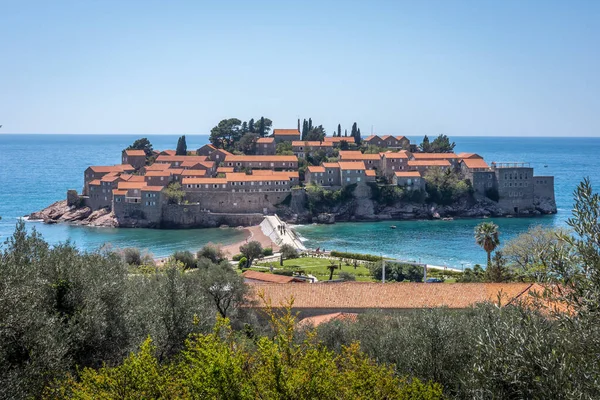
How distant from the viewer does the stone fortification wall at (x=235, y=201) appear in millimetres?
69875

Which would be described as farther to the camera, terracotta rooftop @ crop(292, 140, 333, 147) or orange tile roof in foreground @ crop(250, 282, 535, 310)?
terracotta rooftop @ crop(292, 140, 333, 147)

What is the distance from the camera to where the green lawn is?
3644cm

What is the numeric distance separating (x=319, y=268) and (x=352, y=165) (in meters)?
36.3

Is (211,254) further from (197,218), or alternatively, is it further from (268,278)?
(197,218)

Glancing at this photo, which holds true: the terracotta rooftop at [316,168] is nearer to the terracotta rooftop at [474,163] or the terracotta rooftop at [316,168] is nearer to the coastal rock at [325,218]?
the coastal rock at [325,218]

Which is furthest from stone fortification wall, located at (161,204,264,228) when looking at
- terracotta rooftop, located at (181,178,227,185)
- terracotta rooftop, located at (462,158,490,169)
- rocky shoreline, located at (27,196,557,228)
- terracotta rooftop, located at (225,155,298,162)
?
terracotta rooftop, located at (462,158,490,169)

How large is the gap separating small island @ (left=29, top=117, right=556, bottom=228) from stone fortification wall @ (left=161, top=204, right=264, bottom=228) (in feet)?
0.37

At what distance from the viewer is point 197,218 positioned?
2699 inches

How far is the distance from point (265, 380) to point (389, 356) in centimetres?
533

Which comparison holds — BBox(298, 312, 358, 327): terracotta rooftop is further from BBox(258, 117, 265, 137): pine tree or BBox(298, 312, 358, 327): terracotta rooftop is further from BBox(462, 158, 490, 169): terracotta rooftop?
BBox(258, 117, 265, 137): pine tree

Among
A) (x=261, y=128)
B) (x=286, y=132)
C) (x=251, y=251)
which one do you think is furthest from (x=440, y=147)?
(x=251, y=251)

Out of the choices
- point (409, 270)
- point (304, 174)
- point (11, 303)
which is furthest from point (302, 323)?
point (304, 174)

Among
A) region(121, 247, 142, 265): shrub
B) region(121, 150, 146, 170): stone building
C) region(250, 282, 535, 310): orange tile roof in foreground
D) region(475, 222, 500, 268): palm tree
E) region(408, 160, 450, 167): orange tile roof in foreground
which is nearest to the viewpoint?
region(250, 282, 535, 310): orange tile roof in foreground

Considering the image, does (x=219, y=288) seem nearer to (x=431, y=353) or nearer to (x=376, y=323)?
(x=376, y=323)
